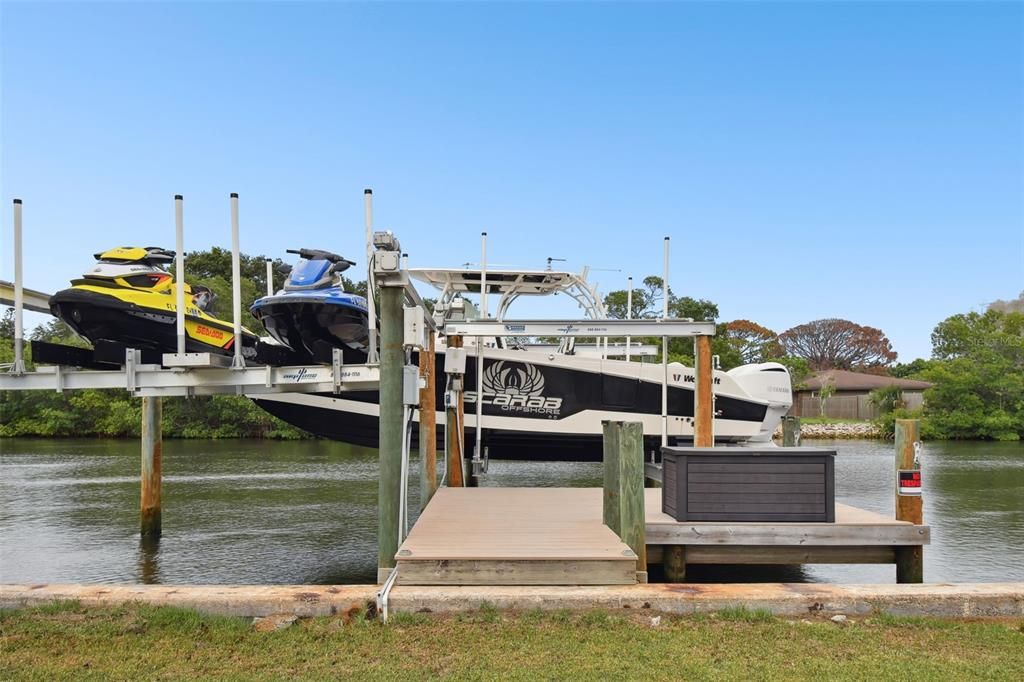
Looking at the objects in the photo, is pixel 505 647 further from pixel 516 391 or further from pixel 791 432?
pixel 516 391

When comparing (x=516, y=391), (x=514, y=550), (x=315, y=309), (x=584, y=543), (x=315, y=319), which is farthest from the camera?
(x=516, y=391)

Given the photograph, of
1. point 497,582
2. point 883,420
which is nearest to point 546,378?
point 497,582

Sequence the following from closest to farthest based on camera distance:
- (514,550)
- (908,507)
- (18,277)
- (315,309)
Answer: (514,550), (908,507), (18,277), (315,309)

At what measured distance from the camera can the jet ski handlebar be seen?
9742 mm

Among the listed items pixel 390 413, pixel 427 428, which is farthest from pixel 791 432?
pixel 390 413

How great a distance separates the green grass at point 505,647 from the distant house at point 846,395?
40.4 m

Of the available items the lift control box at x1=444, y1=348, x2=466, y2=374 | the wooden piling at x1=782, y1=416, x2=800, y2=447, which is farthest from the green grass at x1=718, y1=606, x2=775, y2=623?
the wooden piling at x1=782, y1=416, x2=800, y2=447

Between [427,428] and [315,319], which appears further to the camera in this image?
[315,319]

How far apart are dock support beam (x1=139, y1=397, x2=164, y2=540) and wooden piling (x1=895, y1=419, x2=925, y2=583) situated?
891cm

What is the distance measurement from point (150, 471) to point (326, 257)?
405 centimetres

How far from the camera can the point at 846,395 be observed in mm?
49156

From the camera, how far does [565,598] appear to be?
5.11m

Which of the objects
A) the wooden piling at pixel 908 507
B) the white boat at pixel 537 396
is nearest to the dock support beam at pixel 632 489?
the wooden piling at pixel 908 507

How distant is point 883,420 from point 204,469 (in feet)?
101
